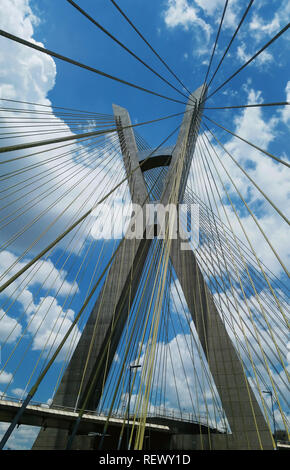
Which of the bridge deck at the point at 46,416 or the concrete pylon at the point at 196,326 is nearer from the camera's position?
the concrete pylon at the point at 196,326

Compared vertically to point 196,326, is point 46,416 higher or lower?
lower

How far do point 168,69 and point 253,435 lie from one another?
13.3m

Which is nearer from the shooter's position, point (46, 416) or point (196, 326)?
point (196, 326)

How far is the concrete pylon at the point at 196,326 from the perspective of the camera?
A: 12.5m

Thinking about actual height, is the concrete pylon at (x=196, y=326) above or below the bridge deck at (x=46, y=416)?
above

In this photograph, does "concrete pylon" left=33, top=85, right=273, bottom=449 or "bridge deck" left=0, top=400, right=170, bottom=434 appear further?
"bridge deck" left=0, top=400, right=170, bottom=434

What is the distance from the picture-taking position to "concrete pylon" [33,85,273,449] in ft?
41.1

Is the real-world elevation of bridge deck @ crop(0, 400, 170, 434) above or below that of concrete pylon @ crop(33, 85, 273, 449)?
below

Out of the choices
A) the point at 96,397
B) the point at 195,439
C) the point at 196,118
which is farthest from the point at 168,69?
the point at 195,439

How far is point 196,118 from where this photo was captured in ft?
40.0

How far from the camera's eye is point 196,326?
13812 millimetres
